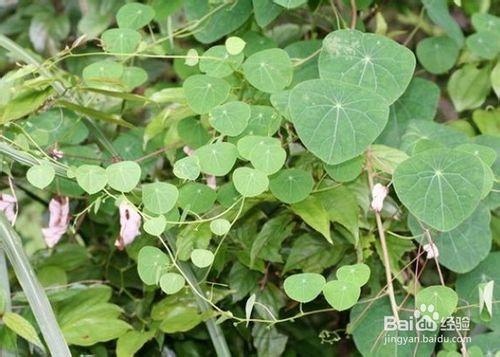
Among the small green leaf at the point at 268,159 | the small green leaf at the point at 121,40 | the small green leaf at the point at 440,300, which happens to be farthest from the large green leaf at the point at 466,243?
the small green leaf at the point at 121,40

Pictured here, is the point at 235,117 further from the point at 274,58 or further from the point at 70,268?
the point at 70,268

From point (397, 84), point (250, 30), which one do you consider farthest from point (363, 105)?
point (250, 30)

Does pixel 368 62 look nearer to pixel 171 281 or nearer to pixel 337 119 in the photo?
pixel 337 119

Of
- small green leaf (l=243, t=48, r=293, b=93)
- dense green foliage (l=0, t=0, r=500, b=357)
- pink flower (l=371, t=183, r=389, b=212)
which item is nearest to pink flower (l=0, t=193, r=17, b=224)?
dense green foliage (l=0, t=0, r=500, b=357)

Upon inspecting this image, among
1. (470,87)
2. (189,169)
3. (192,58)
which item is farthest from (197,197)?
(470,87)

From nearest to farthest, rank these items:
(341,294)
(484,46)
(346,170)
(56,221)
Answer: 1. (341,294)
2. (346,170)
3. (56,221)
4. (484,46)

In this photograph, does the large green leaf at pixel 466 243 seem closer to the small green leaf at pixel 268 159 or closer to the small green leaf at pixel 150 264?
the small green leaf at pixel 268 159

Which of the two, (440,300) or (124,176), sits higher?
(124,176)
